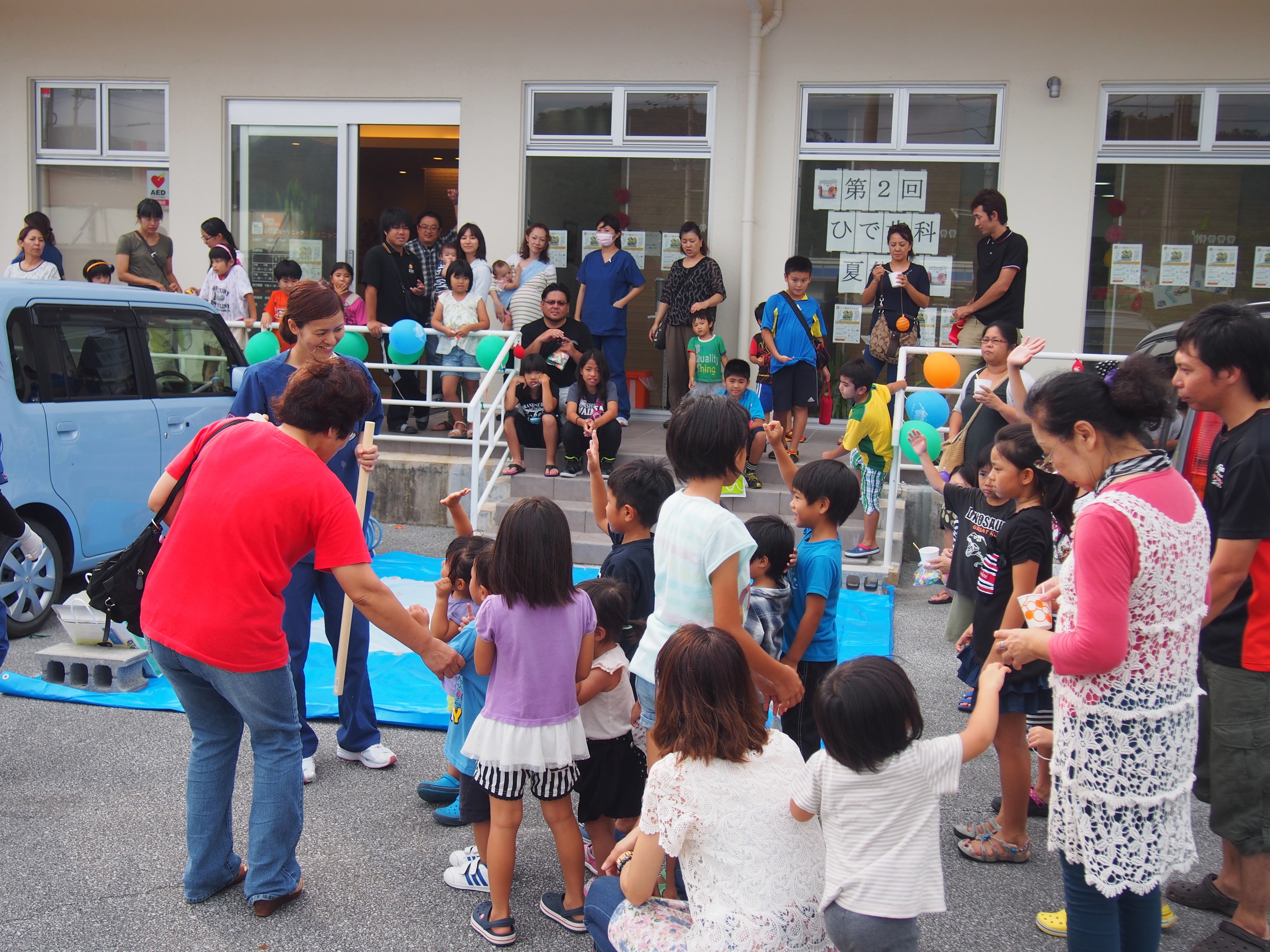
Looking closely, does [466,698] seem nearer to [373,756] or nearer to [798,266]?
[373,756]

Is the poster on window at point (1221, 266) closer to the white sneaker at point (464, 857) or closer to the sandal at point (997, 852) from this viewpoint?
the sandal at point (997, 852)

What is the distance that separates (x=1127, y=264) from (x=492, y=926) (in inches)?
332

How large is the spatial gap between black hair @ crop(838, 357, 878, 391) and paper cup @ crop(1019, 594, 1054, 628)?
4374 millimetres

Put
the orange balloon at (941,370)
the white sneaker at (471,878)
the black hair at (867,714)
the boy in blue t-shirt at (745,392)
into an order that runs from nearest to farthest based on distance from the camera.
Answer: the black hair at (867,714), the white sneaker at (471,878), the orange balloon at (941,370), the boy in blue t-shirt at (745,392)

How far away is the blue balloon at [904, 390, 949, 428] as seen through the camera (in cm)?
670

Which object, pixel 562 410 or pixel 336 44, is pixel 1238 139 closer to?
pixel 562 410

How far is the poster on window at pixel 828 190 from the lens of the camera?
9.48m

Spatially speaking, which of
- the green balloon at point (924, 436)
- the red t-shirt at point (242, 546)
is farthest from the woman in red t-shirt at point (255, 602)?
the green balloon at point (924, 436)

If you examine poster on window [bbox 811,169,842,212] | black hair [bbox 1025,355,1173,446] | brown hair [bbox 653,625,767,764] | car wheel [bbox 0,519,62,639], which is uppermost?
poster on window [bbox 811,169,842,212]

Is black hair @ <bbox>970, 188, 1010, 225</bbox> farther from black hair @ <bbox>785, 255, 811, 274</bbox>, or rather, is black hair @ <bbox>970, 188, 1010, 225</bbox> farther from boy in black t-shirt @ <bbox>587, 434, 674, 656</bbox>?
boy in black t-shirt @ <bbox>587, 434, 674, 656</bbox>

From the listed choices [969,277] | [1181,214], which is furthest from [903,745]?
[1181,214]

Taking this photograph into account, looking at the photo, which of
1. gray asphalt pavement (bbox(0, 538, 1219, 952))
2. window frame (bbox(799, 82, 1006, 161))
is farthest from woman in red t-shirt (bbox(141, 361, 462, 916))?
window frame (bbox(799, 82, 1006, 161))

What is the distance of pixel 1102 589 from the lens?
2.25 meters

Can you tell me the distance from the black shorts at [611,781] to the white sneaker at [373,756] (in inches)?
47.1
